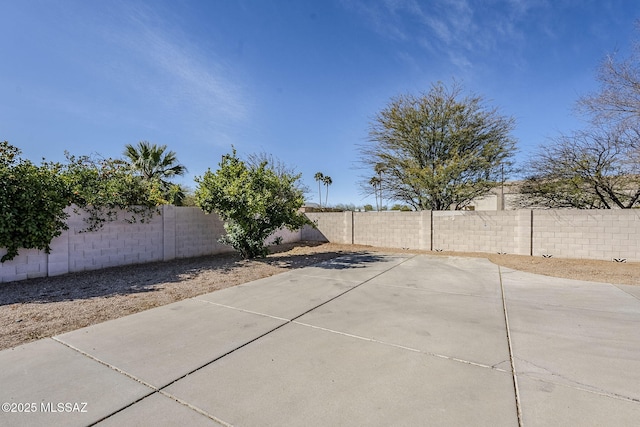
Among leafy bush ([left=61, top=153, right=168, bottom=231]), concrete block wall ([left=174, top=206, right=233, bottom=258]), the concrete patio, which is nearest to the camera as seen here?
the concrete patio

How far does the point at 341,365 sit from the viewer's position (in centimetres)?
259

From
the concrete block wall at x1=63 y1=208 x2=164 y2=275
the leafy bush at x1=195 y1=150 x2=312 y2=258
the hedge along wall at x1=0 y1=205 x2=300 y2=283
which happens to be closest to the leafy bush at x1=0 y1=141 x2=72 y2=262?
the hedge along wall at x1=0 y1=205 x2=300 y2=283

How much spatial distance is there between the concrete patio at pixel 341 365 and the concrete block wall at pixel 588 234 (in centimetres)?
528

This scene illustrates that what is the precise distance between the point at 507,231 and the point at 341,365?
9953 millimetres

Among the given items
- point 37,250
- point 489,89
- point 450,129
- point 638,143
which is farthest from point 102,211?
point 638,143

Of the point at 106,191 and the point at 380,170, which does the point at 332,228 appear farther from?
the point at 106,191

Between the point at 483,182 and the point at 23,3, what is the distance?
14.7 meters

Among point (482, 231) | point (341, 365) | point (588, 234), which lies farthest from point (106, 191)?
point (588, 234)

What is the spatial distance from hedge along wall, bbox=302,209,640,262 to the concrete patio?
5315mm

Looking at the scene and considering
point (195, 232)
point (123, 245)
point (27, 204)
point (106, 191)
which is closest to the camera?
point (27, 204)

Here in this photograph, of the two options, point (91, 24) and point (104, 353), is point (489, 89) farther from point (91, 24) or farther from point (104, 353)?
point (104, 353)

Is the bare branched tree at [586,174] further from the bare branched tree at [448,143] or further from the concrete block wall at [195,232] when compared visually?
the concrete block wall at [195,232]

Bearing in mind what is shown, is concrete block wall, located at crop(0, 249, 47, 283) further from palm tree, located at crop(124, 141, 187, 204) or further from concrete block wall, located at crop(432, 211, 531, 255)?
concrete block wall, located at crop(432, 211, 531, 255)

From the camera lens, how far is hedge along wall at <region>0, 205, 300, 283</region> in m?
6.02
